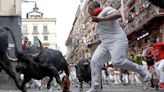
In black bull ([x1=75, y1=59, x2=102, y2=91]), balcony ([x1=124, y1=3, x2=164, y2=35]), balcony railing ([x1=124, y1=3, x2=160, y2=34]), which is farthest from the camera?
balcony railing ([x1=124, y1=3, x2=160, y2=34])

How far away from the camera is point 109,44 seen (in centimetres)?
870

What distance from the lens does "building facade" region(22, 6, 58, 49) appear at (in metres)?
143

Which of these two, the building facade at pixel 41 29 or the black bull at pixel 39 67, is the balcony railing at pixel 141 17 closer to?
the black bull at pixel 39 67

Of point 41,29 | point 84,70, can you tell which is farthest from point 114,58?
point 41,29

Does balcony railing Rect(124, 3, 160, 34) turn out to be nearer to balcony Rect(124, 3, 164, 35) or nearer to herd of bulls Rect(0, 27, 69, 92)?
balcony Rect(124, 3, 164, 35)

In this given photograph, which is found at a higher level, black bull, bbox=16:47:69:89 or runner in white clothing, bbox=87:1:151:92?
runner in white clothing, bbox=87:1:151:92

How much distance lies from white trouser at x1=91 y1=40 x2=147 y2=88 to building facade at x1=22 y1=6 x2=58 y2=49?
434 ft

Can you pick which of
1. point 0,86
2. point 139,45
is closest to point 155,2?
point 0,86

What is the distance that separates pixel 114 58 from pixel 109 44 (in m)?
0.33

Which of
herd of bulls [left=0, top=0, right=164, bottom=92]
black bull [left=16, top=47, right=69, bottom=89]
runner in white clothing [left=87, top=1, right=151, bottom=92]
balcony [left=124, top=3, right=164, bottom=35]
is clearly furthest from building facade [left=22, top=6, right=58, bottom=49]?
runner in white clothing [left=87, top=1, right=151, bottom=92]

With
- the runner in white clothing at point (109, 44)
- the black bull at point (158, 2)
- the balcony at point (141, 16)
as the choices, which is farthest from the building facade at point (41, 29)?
the black bull at point (158, 2)

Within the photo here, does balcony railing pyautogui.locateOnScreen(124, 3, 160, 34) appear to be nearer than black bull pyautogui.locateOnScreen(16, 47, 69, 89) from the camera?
No

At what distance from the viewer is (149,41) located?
4050 cm

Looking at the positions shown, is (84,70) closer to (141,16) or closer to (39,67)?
A: (39,67)
